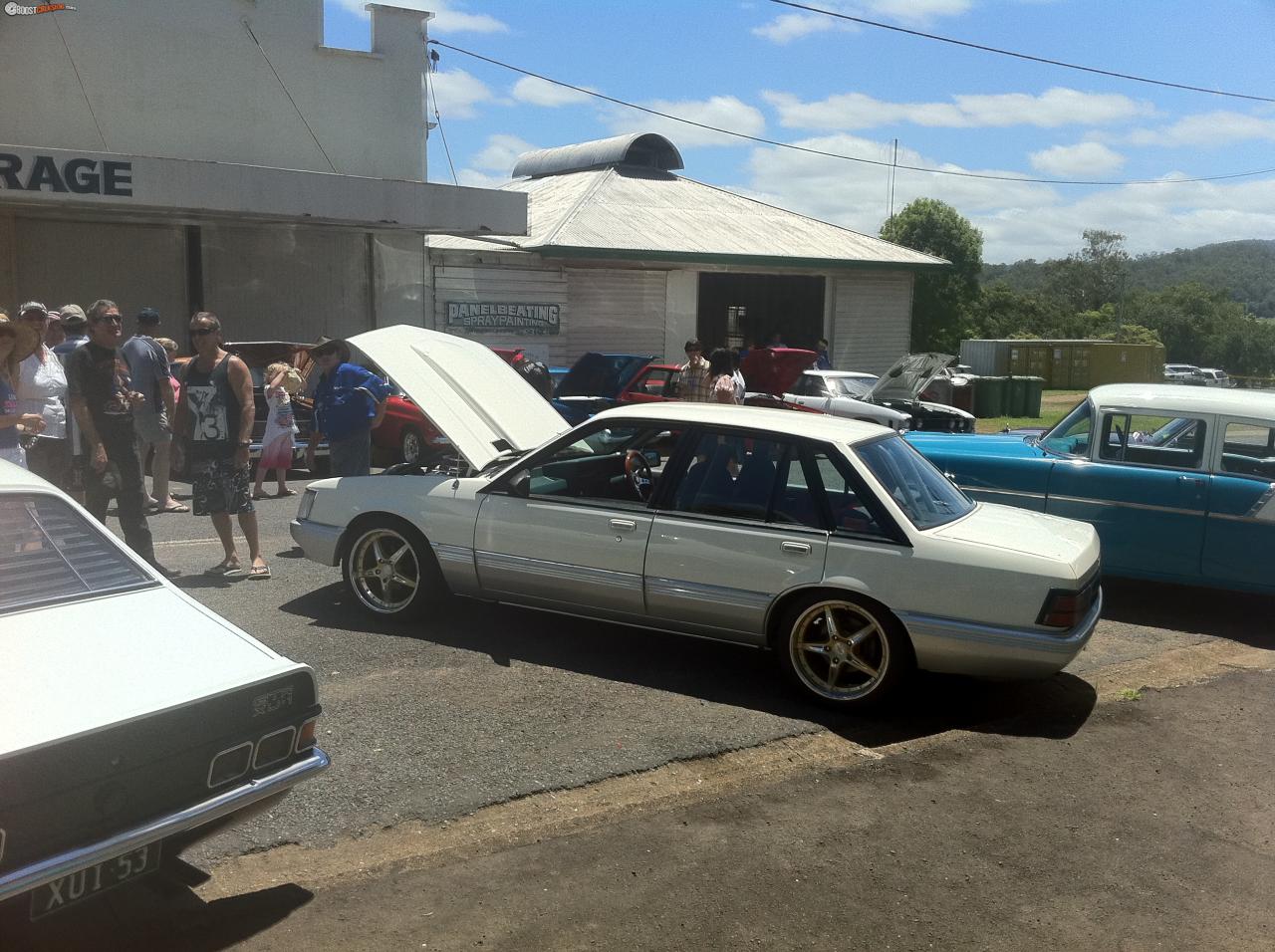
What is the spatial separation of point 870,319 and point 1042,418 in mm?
4708

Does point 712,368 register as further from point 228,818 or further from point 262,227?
point 262,227

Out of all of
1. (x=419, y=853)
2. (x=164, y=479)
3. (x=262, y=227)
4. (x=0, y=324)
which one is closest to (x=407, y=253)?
(x=262, y=227)

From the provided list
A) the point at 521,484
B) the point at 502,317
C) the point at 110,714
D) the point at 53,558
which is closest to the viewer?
the point at 110,714

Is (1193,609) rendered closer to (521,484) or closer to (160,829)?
(521,484)

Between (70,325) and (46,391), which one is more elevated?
(70,325)

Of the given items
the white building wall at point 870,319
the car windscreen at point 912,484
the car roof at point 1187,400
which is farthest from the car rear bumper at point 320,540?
the white building wall at point 870,319

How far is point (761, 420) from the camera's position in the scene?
591cm

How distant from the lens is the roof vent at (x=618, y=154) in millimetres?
28234

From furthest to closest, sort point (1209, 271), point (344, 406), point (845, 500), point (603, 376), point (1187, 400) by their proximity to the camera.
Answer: point (1209, 271) → point (603, 376) → point (344, 406) → point (1187, 400) → point (845, 500)

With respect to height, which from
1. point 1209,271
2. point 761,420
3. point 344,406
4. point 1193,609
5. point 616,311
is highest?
point 1209,271

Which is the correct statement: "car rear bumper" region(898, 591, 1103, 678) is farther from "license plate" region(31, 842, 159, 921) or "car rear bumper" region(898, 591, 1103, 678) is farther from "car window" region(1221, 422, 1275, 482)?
"license plate" region(31, 842, 159, 921)

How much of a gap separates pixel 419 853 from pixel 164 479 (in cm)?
759

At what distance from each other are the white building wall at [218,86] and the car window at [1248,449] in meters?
15.3

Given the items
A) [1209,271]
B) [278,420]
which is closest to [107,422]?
[278,420]
